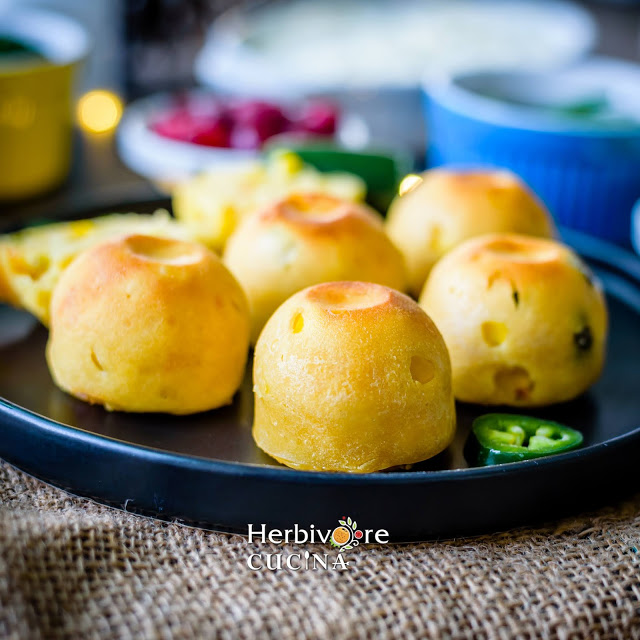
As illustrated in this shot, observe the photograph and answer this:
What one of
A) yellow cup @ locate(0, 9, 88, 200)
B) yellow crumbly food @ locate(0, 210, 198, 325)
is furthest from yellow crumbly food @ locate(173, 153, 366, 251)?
yellow cup @ locate(0, 9, 88, 200)

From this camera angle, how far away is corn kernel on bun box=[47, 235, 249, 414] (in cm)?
79

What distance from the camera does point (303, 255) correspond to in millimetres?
917

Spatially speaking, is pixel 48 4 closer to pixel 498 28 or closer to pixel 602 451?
pixel 498 28

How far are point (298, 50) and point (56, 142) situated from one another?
37.7 inches

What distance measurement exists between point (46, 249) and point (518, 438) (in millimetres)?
594

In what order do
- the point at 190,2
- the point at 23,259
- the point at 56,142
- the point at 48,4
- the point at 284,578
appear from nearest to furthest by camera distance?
the point at 284,578 < the point at 23,259 < the point at 56,142 < the point at 48,4 < the point at 190,2

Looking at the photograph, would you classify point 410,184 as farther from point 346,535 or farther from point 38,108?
point 38,108

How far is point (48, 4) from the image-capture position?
2.21m

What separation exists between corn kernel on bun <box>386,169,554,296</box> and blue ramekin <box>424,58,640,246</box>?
0.30 m

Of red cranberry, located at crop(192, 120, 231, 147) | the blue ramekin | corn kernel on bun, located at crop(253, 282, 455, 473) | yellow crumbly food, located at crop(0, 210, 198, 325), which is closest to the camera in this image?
corn kernel on bun, located at crop(253, 282, 455, 473)

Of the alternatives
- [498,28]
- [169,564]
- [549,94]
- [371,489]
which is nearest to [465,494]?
[371,489]

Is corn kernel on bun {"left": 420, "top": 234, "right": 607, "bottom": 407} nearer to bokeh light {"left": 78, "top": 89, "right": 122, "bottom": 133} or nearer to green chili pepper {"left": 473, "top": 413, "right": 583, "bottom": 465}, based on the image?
green chili pepper {"left": 473, "top": 413, "right": 583, "bottom": 465}

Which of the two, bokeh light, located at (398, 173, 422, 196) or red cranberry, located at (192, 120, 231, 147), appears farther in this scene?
red cranberry, located at (192, 120, 231, 147)

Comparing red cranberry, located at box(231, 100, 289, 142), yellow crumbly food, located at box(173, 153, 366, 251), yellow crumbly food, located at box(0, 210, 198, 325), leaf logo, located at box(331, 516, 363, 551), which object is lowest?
leaf logo, located at box(331, 516, 363, 551)
